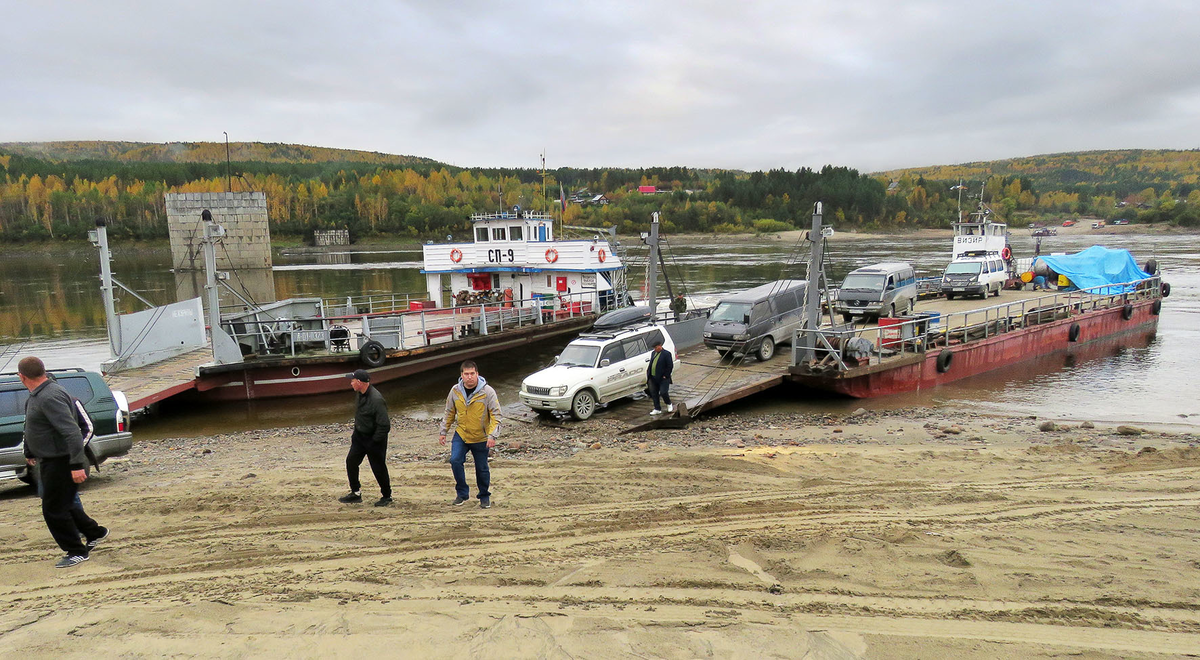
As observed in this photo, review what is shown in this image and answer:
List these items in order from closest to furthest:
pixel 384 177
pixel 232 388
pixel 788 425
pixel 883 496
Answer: pixel 883 496, pixel 788 425, pixel 232 388, pixel 384 177

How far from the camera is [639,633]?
14.2ft

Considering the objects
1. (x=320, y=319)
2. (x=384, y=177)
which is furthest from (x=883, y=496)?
(x=384, y=177)

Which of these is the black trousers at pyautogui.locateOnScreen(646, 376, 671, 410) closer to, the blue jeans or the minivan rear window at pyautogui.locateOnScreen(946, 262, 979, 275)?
the blue jeans

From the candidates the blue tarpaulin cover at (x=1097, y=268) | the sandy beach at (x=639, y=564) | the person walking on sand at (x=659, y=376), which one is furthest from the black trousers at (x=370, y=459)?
the blue tarpaulin cover at (x=1097, y=268)

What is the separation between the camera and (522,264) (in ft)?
84.4

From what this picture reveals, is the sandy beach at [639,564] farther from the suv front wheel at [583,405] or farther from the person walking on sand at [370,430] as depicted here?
the suv front wheel at [583,405]

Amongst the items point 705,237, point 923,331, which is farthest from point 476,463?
point 705,237

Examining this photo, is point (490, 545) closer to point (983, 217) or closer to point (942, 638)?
point (942, 638)

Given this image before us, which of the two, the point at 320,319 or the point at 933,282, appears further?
the point at 933,282

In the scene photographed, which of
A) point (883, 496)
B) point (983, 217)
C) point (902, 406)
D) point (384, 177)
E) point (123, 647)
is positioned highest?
point (384, 177)

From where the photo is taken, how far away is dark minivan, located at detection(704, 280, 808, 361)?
17031mm

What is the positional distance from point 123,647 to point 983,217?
3859cm

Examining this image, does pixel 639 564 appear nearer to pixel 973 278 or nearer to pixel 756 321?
pixel 756 321

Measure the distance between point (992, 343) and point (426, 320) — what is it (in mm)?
17664
